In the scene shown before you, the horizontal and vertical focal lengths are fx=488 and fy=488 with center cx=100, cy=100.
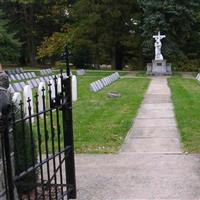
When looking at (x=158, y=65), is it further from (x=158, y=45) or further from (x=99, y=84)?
(x=99, y=84)

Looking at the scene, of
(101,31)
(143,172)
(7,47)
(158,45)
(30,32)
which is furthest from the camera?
(30,32)

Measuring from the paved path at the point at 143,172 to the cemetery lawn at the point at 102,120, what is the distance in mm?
482

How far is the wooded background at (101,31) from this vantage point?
4222cm

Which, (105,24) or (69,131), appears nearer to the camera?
(69,131)

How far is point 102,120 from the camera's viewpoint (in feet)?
46.8

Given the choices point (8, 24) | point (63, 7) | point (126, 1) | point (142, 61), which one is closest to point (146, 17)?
point (126, 1)

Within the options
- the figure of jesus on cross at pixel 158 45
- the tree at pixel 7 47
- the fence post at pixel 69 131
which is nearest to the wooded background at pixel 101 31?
the tree at pixel 7 47

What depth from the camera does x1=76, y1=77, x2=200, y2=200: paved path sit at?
261 inches

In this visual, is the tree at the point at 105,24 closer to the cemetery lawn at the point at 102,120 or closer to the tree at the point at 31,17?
the tree at the point at 31,17

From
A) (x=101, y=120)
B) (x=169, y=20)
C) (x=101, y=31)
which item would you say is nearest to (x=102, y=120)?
(x=101, y=120)

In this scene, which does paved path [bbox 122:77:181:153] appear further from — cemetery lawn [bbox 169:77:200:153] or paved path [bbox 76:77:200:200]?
cemetery lawn [bbox 169:77:200:153]

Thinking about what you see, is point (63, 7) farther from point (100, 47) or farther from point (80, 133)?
point (80, 133)

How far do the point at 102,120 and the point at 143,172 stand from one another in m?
6.57

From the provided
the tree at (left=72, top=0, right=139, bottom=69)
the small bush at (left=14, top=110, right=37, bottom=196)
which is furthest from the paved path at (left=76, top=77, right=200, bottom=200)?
the tree at (left=72, top=0, right=139, bottom=69)
